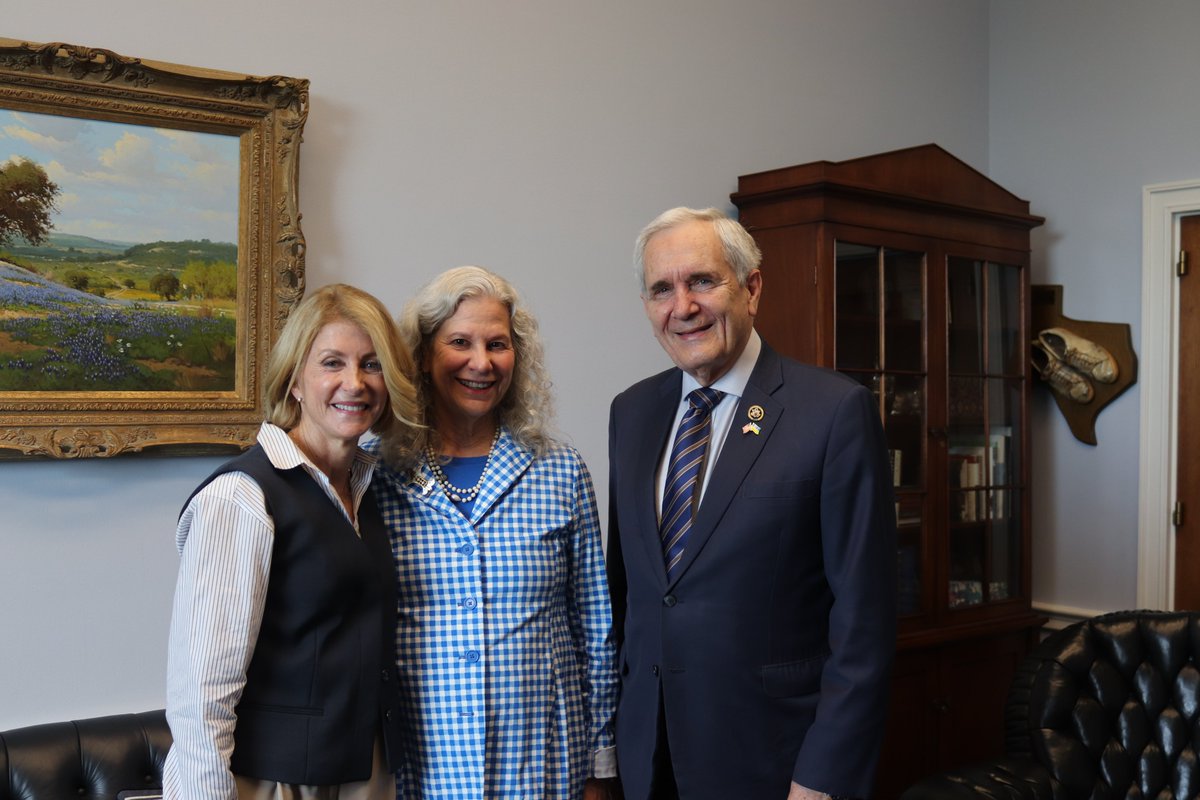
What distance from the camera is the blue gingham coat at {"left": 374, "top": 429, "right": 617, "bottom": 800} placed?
6.28 feet

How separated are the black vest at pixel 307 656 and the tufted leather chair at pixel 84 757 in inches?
35.5

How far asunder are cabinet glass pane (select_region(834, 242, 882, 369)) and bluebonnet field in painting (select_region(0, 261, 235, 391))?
75.9 inches

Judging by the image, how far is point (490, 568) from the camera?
76.8 inches

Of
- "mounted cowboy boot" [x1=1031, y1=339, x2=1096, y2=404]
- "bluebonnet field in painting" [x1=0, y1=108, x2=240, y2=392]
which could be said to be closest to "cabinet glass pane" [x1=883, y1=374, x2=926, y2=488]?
"mounted cowboy boot" [x1=1031, y1=339, x2=1096, y2=404]

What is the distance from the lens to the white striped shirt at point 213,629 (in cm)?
157

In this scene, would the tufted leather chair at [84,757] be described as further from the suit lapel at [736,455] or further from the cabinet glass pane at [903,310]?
the cabinet glass pane at [903,310]

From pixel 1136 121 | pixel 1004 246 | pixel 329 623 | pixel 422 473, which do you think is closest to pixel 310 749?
pixel 329 623

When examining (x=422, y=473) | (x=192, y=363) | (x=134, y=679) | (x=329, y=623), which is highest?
(x=192, y=363)

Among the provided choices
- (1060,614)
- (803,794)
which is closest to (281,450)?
(803,794)

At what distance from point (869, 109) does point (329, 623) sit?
3.45 m

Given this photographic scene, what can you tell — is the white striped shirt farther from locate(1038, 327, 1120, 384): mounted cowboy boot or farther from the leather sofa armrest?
locate(1038, 327, 1120, 384): mounted cowboy boot

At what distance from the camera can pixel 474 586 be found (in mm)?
1935

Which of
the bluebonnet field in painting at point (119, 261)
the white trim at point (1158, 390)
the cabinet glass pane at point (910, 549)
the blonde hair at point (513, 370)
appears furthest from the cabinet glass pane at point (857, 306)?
the bluebonnet field in painting at point (119, 261)

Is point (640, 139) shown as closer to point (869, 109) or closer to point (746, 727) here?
point (869, 109)
